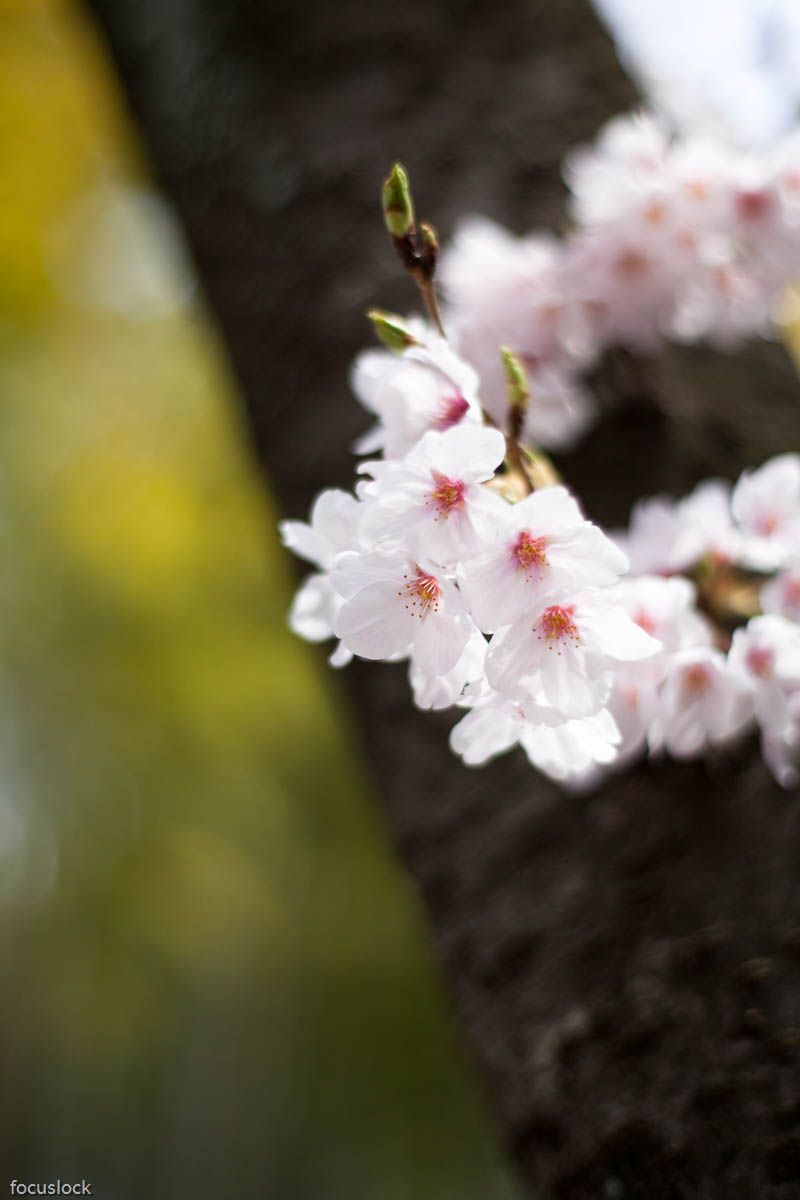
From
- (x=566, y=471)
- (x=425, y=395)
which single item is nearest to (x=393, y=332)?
(x=425, y=395)

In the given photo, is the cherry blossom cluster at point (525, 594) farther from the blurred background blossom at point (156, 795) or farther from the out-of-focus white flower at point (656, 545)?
the blurred background blossom at point (156, 795)

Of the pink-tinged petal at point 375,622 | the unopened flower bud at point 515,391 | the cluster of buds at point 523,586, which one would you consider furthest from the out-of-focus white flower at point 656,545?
the pink-tinged petal at point 375,622

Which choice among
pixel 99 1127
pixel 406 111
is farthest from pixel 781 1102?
pixel 99 1127

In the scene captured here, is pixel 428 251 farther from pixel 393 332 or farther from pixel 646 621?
pixel 646 621

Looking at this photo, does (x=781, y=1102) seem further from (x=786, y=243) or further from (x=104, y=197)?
(x=104, y=197)

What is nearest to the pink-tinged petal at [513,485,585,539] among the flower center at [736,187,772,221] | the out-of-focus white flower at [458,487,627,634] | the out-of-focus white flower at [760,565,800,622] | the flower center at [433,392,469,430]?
the out-of-focus white flower at [458,487,627,634]

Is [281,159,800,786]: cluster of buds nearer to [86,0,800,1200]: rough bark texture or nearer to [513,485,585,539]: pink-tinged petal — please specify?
[513,485,585,539]: pink-tinged petal
